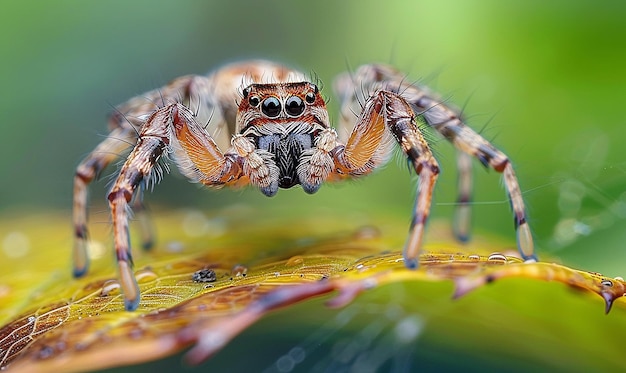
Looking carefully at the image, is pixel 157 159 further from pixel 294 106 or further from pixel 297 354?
pixel 297 354

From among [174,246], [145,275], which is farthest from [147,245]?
[145,275]

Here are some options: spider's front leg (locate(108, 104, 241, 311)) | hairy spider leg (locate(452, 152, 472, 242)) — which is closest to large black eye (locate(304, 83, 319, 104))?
spider's front leg (locate(108, 104, 241, 311))

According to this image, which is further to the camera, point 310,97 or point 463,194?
point 463,194

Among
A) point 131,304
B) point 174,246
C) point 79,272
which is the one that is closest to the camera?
point 131,304

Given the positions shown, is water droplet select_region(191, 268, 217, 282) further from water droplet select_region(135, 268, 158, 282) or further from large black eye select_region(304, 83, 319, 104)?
large black eye select_region(304, 83, 319, 104)

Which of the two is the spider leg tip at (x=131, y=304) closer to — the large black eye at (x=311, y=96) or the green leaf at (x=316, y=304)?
the green leaf at (x=316, y=304)
